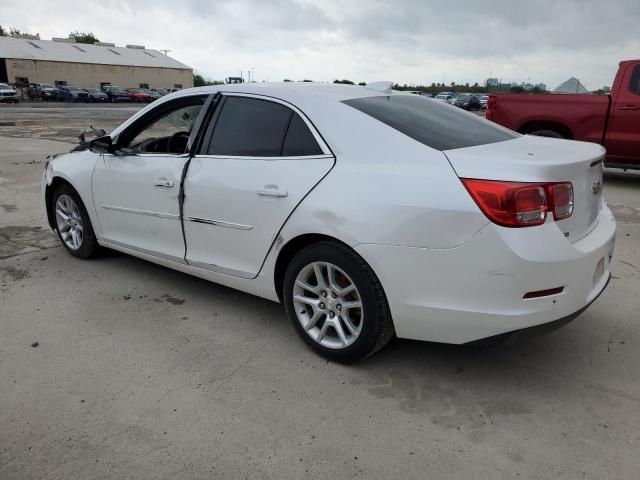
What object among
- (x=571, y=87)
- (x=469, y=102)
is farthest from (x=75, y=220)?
(x=469, y=102)

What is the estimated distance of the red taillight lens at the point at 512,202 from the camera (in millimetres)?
2451

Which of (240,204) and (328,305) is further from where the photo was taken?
(240,204)

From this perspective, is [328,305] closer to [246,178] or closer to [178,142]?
[246,178]

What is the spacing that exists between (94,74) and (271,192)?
6858 cm

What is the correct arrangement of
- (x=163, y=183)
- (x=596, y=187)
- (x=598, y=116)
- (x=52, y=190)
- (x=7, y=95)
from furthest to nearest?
(x=7, y=95), (x=598, y=116), (x=52, y=190), (x=163, y=183), (x=596, y=187)

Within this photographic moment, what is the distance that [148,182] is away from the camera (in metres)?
3.88

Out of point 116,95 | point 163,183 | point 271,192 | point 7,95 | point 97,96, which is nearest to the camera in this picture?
point 271,192

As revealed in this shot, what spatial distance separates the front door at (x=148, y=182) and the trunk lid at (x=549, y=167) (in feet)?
6.53

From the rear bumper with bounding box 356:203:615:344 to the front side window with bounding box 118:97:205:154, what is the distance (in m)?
1.85

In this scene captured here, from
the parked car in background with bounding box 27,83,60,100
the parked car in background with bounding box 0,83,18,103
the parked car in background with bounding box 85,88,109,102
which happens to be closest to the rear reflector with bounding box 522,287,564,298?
the parked car in background with bounding box 0,83,18,103

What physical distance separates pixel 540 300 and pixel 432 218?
635 mm

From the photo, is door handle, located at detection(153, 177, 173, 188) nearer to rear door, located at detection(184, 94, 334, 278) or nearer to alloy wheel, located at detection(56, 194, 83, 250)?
rear door, located at detection(184, 94, 334, 278)

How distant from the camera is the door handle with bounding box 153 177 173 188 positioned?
372cm

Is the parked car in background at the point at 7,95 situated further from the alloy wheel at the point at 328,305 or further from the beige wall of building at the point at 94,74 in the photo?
the alloy wheel at the point at 328,305
